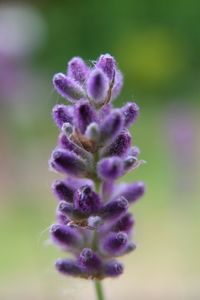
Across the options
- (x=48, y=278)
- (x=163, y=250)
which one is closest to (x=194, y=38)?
(x=163, y=250)

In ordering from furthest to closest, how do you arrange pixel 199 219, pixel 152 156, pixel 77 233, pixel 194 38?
pixel 194 38
pixel 152 156
pixel 199 219
pixel 77 233

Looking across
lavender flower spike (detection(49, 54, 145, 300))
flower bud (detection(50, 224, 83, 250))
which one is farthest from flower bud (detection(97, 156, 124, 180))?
flower bud (detection(50, 224, 83, 250))

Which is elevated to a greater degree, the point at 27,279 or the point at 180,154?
the point at 27,279

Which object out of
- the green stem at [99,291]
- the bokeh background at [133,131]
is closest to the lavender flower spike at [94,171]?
the green stem at [99,291]

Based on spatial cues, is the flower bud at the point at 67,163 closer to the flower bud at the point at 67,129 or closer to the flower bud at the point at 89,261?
the flower bud at the point at 67,129

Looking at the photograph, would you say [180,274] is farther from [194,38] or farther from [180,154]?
[194,38]

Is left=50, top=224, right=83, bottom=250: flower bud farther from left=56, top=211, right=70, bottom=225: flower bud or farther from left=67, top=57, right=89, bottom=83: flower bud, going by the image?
left=67, top=57, right=89, bottom=83: flower bud
